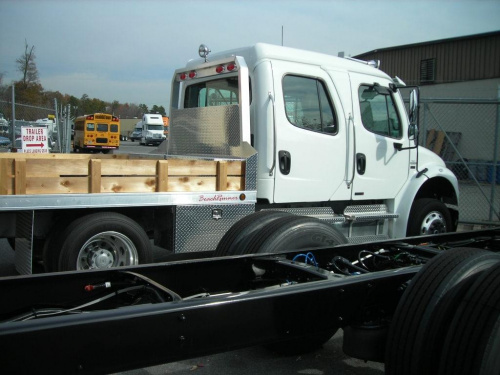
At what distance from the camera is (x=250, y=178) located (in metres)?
5.74

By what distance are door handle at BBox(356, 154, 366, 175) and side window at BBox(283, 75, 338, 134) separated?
0.50 m

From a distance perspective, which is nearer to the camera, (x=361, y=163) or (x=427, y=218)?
(x=361, y=163)

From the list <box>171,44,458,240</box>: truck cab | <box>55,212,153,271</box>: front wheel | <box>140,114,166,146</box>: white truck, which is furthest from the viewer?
<box>140,114,166,146</box>: white truck

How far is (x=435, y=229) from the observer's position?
7.42 m

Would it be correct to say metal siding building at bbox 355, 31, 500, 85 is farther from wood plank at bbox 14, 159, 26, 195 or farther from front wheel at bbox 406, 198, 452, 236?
wood plank at bbox 14, 159, 26, 195

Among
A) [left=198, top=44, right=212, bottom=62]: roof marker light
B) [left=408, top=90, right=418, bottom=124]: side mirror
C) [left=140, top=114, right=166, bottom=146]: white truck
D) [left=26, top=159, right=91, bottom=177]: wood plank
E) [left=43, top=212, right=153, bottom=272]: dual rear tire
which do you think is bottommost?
[left=43, top=212, right=153, bottom=272]: dual rear tire

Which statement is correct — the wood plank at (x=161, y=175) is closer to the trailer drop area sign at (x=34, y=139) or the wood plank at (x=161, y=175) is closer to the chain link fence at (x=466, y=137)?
the trailer drop area sign at (x=34, y=139)

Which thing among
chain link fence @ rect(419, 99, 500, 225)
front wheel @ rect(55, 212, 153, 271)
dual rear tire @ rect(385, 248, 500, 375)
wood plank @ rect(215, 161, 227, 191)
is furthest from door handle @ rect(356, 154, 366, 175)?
chain link fence @ rect(419, 99, 500, 225)

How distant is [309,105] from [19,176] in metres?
3.47

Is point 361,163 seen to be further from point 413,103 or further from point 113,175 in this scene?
point 113,175

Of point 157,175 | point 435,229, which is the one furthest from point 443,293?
point 435,229

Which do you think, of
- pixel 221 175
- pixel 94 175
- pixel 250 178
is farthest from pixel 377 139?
pixel 94 175

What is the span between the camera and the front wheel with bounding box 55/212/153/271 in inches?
188

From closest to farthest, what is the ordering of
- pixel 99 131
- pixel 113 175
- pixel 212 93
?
pixel 113 175 < pixel 212 93 < pixel 99 131
